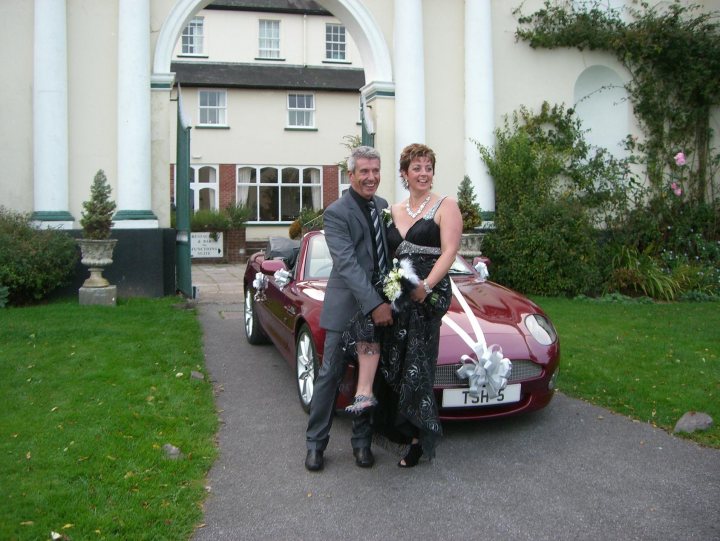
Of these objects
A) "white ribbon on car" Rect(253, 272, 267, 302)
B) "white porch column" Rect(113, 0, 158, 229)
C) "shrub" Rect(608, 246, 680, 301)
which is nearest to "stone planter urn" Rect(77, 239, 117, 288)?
"white porch column" Rect(113, 0, 158, 229)

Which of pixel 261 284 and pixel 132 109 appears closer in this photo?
pixel 261 284

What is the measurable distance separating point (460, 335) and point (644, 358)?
3.12m

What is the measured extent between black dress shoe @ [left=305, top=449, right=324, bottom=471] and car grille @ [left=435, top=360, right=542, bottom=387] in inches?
36.3

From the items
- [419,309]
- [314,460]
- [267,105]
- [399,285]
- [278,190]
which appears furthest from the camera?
[278,190]

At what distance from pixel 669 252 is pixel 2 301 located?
416 inches

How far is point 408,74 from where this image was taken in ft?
39.1

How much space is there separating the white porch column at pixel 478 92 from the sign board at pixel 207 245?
11.7 m

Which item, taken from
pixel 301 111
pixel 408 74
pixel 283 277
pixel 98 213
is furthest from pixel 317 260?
pixel 301 111

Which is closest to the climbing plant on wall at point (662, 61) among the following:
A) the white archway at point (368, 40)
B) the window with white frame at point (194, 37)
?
the white archway at point (368, 40)

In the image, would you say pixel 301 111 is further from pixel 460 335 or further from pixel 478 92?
pixel 460 335

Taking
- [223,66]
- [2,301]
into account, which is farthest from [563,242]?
[223,66]

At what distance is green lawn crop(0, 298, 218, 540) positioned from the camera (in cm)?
360

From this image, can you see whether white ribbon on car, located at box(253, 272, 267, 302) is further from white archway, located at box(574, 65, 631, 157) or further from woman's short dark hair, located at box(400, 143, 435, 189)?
white archway, located at box(574, 65, 631, 157)

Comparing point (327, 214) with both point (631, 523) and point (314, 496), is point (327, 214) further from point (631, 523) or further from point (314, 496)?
point (631, 523)
